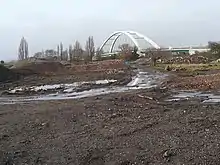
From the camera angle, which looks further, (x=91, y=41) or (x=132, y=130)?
(x=91, y=41)

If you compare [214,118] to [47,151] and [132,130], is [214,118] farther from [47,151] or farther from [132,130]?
[47,151]

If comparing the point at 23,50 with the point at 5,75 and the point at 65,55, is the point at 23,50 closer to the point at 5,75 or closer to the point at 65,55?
the point at 65,55

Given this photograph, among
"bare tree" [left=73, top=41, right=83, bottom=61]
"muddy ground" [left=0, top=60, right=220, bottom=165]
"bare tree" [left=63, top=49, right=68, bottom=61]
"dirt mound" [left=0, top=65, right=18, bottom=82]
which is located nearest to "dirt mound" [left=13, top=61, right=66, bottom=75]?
"dirt mound" [left=0, top=65, right=18, bottom=82]

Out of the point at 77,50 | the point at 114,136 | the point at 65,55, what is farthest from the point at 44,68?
the point at 65,55

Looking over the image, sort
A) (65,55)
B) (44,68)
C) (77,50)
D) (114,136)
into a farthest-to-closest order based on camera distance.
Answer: (65,55) → (77,50) → (44,68) → (114,136)

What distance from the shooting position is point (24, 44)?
116 meters

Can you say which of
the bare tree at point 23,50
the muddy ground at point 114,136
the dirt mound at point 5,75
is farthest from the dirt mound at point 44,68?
the bare tree at point 23,50

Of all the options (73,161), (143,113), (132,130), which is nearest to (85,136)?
(132,130)

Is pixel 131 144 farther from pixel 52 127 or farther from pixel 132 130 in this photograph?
pixel 52 127

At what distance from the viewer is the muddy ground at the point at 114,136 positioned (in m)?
9.09

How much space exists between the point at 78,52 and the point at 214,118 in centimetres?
9981

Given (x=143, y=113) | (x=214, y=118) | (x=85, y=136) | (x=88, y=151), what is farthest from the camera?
(x=143, y=113)

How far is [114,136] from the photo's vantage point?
36.8 feet

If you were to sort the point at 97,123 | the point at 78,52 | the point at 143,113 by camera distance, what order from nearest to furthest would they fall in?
the point at 97,123
the point at 143,113
the point at 78,52
